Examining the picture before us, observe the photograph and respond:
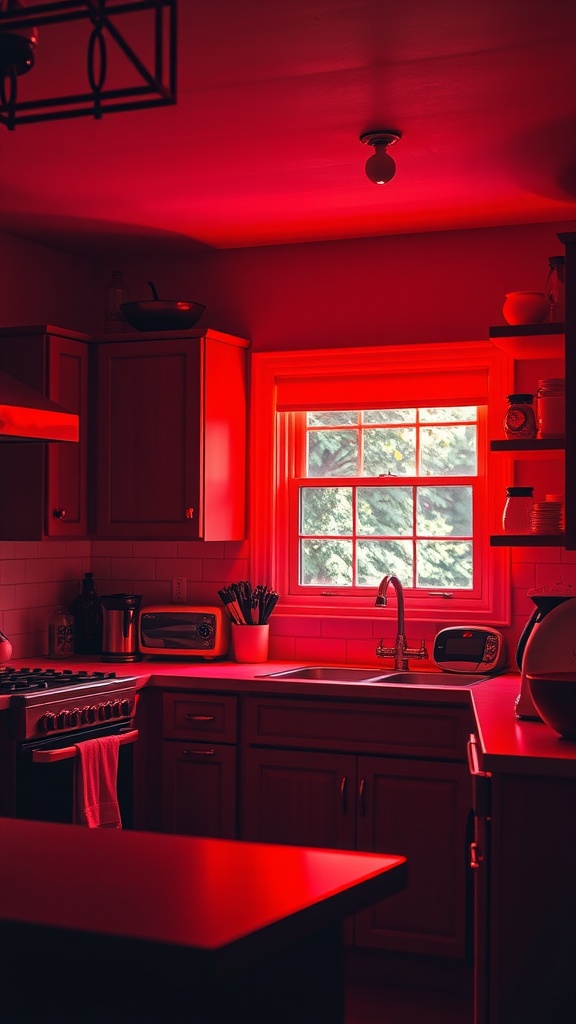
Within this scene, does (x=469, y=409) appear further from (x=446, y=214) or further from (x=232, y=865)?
(x=232, y=865)

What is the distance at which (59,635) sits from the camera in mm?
4902

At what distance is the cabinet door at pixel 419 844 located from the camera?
154 inches

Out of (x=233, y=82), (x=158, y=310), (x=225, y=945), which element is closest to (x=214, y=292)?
(x=158, y=310)

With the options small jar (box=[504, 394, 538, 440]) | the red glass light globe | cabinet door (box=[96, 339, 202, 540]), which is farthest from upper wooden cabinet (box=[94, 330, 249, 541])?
small jar (box=[504, 394, 538, 440])

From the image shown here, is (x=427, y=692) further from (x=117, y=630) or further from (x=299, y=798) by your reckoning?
(x=117, y=630)

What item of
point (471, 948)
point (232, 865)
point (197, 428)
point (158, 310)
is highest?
point (158, 310)

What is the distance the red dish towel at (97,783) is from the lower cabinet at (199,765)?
0.98 feet

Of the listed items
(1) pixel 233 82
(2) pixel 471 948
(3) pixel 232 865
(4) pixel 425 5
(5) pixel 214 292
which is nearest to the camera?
(3) pixel 232 865

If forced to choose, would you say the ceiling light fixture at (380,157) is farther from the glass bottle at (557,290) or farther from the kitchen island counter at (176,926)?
the kitchen island counter at (176,926)

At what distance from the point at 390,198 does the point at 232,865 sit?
305 cm

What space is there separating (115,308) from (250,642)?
1.56 m

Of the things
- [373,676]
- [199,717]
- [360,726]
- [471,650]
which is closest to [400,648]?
[373,676]

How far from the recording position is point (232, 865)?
1.78 meters

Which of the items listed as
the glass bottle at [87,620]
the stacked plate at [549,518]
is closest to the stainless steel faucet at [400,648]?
the stacked plate at [549,518]
